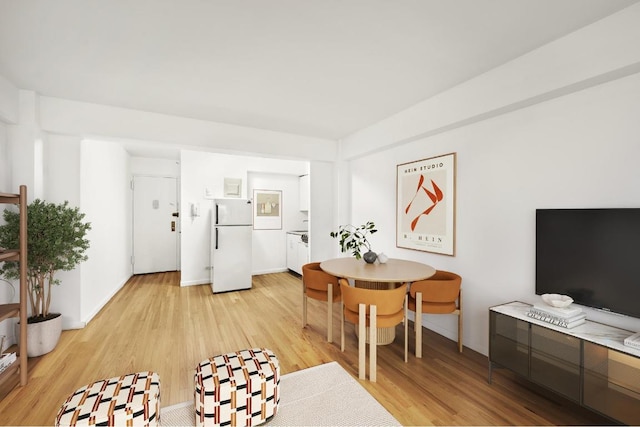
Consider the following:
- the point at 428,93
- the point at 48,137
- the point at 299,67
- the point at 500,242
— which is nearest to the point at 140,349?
the point at 48,137

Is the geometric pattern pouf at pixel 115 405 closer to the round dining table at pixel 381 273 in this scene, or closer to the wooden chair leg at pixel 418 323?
the round dining table at pixel 381 273

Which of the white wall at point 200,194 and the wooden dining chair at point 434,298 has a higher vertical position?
the white wall at point 200,194

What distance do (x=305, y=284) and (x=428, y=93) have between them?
8.27 feet

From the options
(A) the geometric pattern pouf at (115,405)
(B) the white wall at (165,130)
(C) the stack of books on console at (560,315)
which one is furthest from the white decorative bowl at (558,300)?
(B) the white wall at (165,130)

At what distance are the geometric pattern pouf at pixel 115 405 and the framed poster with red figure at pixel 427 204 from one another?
2.94 metres

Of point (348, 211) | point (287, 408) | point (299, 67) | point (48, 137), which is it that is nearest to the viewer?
point (287, 408)

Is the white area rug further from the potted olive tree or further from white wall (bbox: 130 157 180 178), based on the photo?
white wall (bbox: 130 157 180 178)

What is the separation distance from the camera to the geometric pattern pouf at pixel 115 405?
1.44m

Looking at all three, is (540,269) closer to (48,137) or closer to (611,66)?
(611,66)

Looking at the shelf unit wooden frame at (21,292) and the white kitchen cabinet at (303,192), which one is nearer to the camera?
the shelf unit wooden frame at (21,292)

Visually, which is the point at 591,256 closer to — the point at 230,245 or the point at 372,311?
the point at 372,311

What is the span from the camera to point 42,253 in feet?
9.02

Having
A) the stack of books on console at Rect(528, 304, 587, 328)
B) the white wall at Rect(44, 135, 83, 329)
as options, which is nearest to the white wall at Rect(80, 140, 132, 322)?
the white wall at Rect(44, 135, 83, 329)

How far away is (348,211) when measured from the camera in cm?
488
